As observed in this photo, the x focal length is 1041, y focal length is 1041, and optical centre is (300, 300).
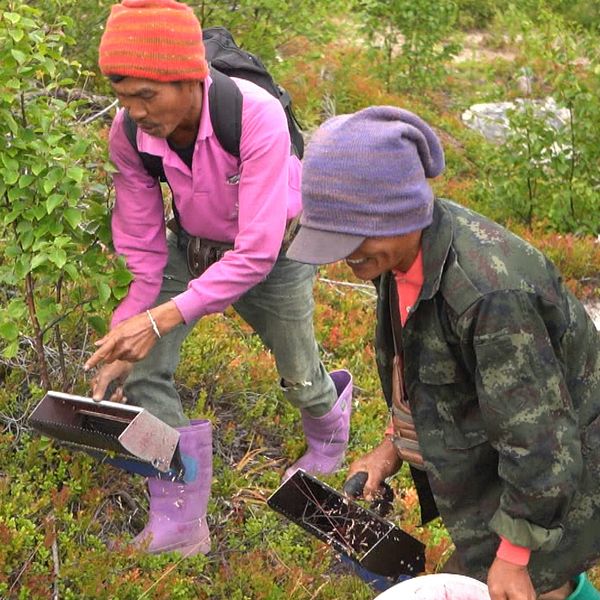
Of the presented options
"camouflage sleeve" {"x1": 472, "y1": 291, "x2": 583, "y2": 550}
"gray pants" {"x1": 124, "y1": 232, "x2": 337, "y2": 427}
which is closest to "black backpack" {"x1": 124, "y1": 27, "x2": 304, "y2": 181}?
"gray pants" {"x1": 124, "y1": 232, "x2": 337, "y2": 427}

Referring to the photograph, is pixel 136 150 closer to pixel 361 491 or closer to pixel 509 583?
pixel 361 491

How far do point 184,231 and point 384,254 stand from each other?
5.54 ft

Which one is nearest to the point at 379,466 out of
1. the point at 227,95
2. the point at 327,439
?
the point at 227,95

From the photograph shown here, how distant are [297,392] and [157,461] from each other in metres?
1.05

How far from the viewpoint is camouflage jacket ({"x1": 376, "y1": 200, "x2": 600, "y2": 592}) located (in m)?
2.62

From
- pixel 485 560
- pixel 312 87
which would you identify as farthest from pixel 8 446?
pixel 312 87

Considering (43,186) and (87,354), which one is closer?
(43,186)

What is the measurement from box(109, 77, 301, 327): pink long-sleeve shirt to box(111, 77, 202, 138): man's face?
102mm

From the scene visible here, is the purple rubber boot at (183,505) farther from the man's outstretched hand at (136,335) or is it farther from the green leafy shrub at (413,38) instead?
the green leafy shrub at (413,38)

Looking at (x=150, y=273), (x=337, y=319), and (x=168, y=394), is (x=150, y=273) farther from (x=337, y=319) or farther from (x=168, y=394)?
(x=337, y=319)

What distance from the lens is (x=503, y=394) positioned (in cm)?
263

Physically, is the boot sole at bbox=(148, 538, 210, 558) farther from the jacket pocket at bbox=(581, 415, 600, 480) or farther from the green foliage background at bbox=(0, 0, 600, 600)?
the jacket pocket at bbox=(581, 415, 600, 480)

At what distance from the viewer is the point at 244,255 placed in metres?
3.73

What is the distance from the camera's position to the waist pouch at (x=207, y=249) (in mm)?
4059
